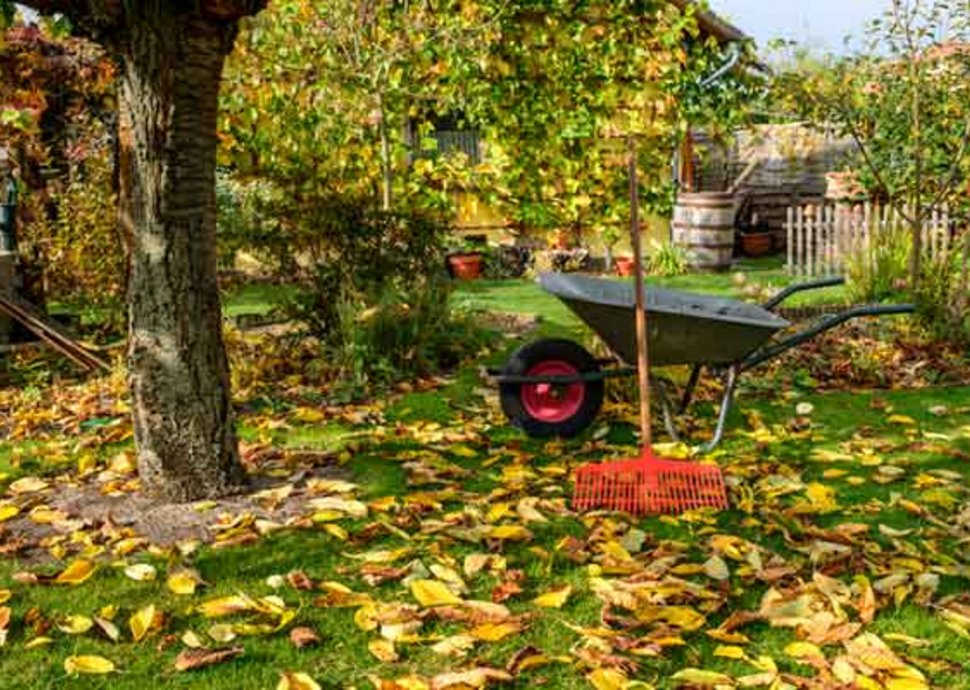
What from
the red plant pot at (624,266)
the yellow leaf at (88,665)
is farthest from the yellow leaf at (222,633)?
the red plant pot at (624,266)

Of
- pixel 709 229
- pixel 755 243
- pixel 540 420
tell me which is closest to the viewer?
pixel 540 420

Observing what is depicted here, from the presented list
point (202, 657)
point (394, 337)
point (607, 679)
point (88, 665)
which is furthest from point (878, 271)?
point (88, 665)

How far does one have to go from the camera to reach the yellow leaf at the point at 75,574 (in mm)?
3262

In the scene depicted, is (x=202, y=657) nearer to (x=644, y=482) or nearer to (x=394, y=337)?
(x=644, y=482)

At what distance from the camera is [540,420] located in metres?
4.89

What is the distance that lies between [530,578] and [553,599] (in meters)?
0.21

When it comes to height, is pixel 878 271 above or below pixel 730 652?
above

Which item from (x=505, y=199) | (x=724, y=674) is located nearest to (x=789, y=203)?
(x=505, y=199)

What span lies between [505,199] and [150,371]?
5251 millimetres

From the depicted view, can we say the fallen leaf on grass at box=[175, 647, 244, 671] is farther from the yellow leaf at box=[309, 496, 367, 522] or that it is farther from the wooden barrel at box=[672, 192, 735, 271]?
the wooden barrel at box=[672, 192, 735, 271]

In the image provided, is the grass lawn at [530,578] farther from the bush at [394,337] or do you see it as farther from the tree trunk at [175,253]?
the bush at [394,337]

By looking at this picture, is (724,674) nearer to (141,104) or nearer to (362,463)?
(362,463)

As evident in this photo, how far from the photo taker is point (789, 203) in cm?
1667

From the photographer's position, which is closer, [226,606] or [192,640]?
[192,640]
